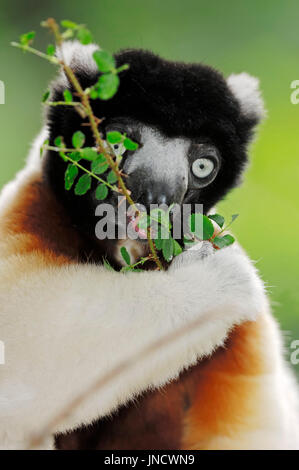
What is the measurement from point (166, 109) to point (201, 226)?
0.55 m

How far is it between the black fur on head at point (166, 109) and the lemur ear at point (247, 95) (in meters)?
0.02

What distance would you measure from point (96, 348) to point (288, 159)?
347cm

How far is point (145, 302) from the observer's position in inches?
70.0

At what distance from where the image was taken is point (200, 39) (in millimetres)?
5750

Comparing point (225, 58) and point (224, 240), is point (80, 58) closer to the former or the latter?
point (224, 240)

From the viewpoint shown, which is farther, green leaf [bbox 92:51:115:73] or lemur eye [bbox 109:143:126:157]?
lemur eye [bbox 109:143:126:157]

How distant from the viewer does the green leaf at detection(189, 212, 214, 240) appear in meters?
1.72

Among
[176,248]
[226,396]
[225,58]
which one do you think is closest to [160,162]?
[176,248]

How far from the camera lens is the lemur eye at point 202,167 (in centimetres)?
226

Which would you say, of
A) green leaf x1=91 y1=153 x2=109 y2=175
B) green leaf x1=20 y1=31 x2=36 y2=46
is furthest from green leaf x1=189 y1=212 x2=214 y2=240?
green leaf x1=20 y1=31 x2=36 y2=46

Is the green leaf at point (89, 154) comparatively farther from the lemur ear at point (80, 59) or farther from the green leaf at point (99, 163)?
the lemur ear at point (80, 59)

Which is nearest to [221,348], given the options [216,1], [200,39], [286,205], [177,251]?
[177,251]

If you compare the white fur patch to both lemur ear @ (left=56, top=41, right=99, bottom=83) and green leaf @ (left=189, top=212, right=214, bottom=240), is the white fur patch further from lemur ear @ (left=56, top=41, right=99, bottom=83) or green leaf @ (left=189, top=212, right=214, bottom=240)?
green leaf @ (left=189, top=212, right=214, bottom=240)

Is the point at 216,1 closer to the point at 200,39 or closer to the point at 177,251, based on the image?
the point at 200,39
